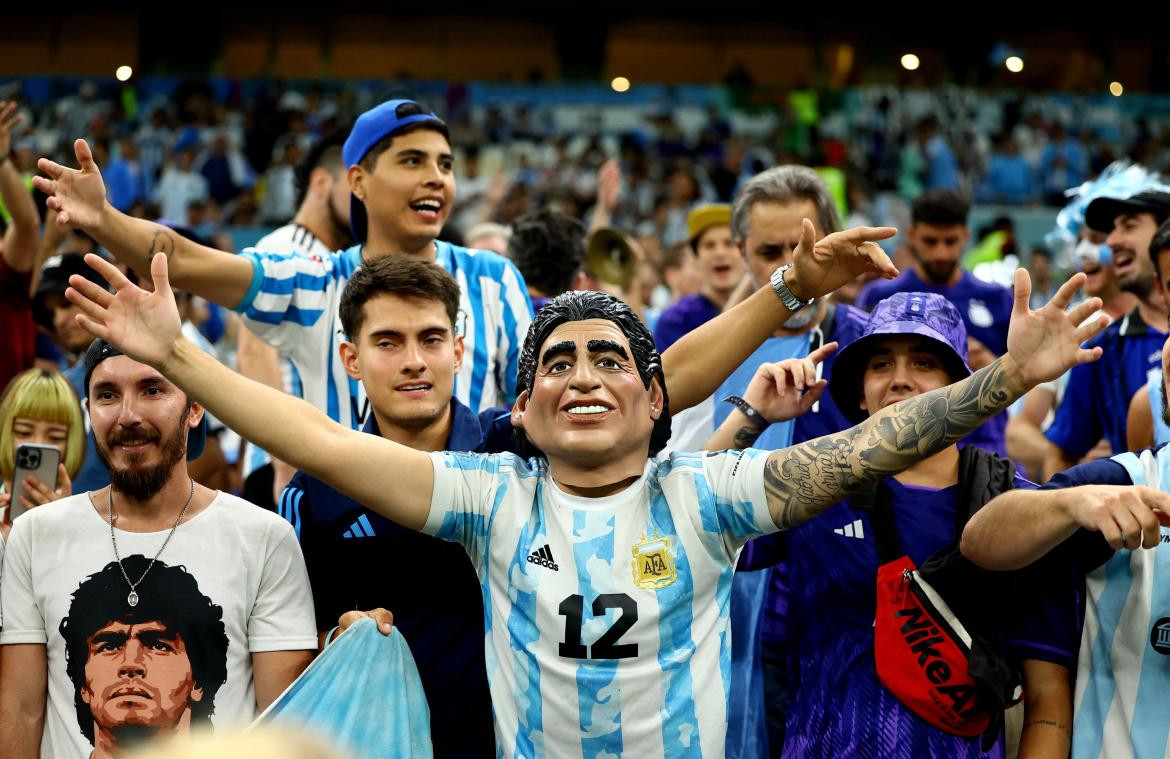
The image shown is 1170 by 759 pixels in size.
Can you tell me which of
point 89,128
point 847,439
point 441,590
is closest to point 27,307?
point 441,590

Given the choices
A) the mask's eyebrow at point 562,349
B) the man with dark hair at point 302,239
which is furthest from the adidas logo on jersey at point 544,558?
the man with dark hair at point 302,239

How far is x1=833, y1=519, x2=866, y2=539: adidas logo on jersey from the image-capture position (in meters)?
3.44

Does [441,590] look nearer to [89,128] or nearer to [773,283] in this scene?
[773,283]

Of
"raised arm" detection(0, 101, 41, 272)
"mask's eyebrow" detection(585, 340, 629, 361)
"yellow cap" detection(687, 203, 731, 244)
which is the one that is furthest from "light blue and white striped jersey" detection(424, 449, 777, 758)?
"yellow cap" detection(687, 203, 731, 244)

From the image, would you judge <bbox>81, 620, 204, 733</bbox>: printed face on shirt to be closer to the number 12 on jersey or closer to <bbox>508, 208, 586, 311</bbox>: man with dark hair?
the number 12 on jersey

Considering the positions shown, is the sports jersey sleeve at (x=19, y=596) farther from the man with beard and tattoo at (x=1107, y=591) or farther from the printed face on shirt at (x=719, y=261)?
the printed face on shirt at (x=719, y=261)

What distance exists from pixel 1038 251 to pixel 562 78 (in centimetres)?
1351

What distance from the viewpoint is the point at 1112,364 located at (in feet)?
17.0

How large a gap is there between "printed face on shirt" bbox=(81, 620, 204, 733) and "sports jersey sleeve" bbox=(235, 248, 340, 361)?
1201mm

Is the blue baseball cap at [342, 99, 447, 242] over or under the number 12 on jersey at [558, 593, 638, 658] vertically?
over

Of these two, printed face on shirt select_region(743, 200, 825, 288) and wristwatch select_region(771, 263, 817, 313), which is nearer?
wristwatch select_region(771, 263, 817, 313)

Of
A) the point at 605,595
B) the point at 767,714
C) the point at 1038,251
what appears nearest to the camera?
the point at 605,595

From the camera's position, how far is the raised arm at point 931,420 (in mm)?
2861

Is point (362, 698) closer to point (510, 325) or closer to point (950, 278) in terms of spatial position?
point (510, 325)
